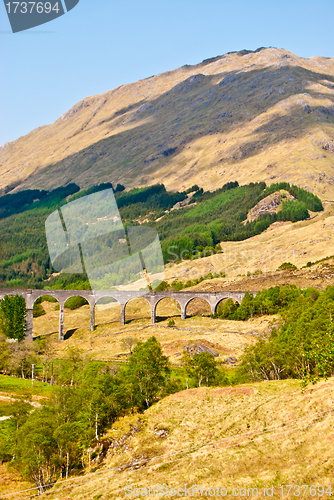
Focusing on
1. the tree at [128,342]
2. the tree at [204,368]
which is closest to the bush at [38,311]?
the tree at [128,342]

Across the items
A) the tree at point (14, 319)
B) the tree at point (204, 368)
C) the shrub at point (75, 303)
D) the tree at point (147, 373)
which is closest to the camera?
the tree at point (147, 373)

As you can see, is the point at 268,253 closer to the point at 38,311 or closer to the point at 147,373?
the point at 38,311

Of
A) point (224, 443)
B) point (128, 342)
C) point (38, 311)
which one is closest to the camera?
point (224, 443)

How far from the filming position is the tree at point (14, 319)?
94.4 meters

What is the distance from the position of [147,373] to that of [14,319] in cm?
5852

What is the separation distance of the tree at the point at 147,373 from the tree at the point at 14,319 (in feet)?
178

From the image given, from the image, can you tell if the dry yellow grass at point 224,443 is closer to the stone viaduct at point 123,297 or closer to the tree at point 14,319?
the tree at point 14,319

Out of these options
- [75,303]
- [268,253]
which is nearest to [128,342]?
[75,303]

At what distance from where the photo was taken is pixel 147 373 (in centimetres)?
4681

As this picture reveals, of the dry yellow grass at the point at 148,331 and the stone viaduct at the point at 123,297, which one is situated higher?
the stone viaduct at the point at 123,297

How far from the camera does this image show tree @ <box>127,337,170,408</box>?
45541 mm

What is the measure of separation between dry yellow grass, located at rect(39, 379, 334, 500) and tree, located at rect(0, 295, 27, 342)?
60385 millimetres

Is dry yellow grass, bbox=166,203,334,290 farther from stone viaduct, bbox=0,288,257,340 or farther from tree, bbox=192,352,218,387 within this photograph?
tree, bbox=192,352,218,387

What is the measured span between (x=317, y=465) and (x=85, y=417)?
24.4 metres
